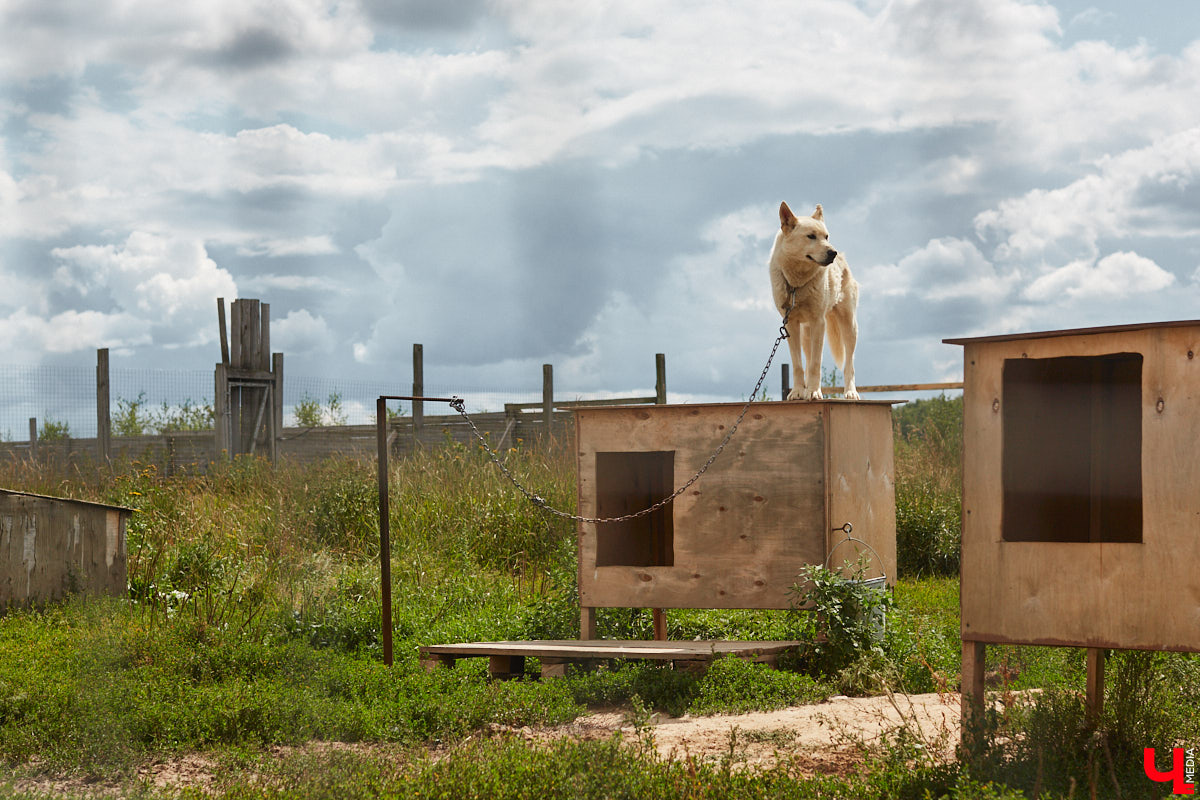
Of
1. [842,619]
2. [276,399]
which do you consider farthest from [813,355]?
[276,399]

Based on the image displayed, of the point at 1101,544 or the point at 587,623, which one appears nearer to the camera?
the point at 1101,544

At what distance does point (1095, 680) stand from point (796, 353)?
2989 millimetres

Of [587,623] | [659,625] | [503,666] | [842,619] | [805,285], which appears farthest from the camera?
[659,625]

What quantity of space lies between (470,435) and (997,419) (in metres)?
11.2

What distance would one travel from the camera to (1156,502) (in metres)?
4.49

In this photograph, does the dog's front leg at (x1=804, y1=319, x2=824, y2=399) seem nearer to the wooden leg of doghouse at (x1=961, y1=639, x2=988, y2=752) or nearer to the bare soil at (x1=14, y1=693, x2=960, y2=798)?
the bare soil at (x1=14, y1=693, x2=960, y2=798)

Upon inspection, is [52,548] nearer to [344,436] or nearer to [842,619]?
[842,619]

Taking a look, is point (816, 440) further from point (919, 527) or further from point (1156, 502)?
point (919, 527)

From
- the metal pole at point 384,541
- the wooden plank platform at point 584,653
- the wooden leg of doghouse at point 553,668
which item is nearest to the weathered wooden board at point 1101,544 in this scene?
the wooden plank platform at point 584,653

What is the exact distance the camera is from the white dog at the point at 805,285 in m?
6.82

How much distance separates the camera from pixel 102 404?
14109mm

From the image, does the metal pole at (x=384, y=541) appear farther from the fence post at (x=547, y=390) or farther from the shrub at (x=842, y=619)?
the fence post at (x=547, y=390)

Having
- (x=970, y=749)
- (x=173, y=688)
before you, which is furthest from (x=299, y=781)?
(x=970, y=749)

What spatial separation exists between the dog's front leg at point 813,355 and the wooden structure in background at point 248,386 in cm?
865
